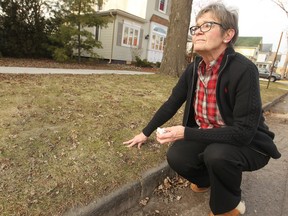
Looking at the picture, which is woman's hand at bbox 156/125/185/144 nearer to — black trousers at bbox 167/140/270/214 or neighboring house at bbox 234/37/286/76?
black trousers at bbox 167/140/270/214

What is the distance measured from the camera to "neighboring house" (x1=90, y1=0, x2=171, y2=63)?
60.5 ft

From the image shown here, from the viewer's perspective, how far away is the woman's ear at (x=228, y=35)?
2027 mm

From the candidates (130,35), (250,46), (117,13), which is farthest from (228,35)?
(250,46)

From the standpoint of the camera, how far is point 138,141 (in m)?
2.87

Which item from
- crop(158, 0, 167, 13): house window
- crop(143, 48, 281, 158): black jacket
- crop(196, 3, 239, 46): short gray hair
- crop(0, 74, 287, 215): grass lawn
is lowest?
crop(0, 74, 287, 215): grass lawn

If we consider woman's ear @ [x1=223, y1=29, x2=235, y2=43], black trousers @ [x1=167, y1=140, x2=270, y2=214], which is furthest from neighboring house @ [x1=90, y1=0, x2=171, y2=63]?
black trousers @ [x1=167, y1=140, x2=270, y2=214]

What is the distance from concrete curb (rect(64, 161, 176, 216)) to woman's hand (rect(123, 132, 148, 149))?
0.33 m

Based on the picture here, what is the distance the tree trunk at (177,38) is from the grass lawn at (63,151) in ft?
18.4

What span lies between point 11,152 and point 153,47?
20.5m

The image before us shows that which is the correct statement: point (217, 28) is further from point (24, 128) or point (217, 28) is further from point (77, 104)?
point (77, 104)

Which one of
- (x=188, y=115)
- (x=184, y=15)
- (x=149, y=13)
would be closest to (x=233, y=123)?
(x=188, y=115)

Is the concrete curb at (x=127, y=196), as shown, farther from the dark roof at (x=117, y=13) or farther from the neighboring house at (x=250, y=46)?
the neighboring house at (x=250, y=46)

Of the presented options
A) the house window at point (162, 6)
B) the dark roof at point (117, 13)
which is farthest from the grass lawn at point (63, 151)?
the house window at point (162, 6)

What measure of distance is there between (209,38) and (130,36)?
1838cm
